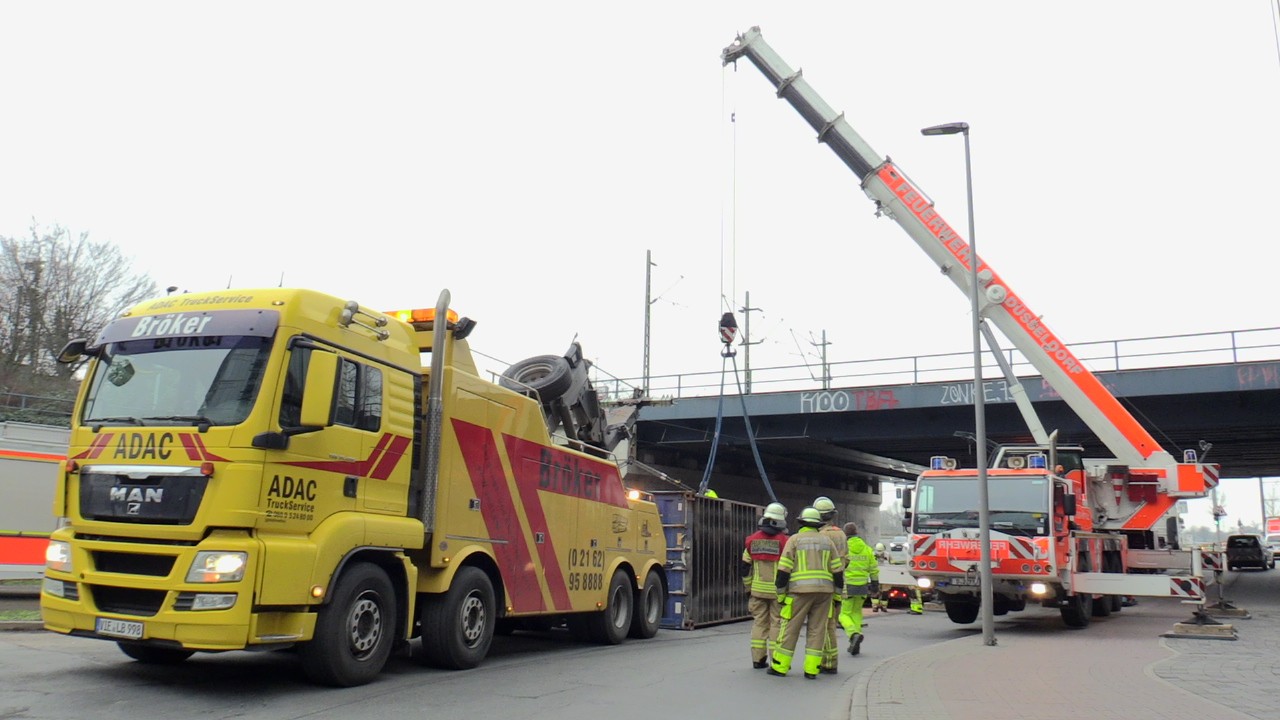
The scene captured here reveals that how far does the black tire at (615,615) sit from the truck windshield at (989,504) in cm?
554

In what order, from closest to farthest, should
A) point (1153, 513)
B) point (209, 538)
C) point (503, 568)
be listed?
point (209, 538), point (503, 568), point (1153, 513)

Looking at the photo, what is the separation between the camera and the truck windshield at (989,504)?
15469 mm

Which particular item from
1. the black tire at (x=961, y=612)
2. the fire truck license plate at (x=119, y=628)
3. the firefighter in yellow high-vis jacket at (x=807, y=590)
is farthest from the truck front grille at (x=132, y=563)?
the black tire at (x=961, y=612)

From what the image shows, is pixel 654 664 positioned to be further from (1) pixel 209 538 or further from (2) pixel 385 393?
(1) pixel 209 538

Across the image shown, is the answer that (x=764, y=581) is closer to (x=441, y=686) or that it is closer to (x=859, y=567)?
(x=859, y=567)

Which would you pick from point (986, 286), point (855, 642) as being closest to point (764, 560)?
point (855, 642)

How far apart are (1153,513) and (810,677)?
11.4 meters

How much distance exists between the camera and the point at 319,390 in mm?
7812

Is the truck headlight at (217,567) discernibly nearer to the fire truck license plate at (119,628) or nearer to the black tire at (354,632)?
the fire truck license plate at (119,628)

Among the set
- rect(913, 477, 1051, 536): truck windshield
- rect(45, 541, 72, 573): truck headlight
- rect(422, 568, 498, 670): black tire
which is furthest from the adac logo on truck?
rect(913, 477, 1051, 536): truck windshield

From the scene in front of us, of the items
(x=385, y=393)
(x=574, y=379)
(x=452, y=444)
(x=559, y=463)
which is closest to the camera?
(x=385, y=393)

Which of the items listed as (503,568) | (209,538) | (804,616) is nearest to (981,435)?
(804,616)

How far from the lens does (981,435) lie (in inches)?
563

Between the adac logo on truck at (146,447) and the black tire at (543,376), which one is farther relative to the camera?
the black tire at (543,376)
